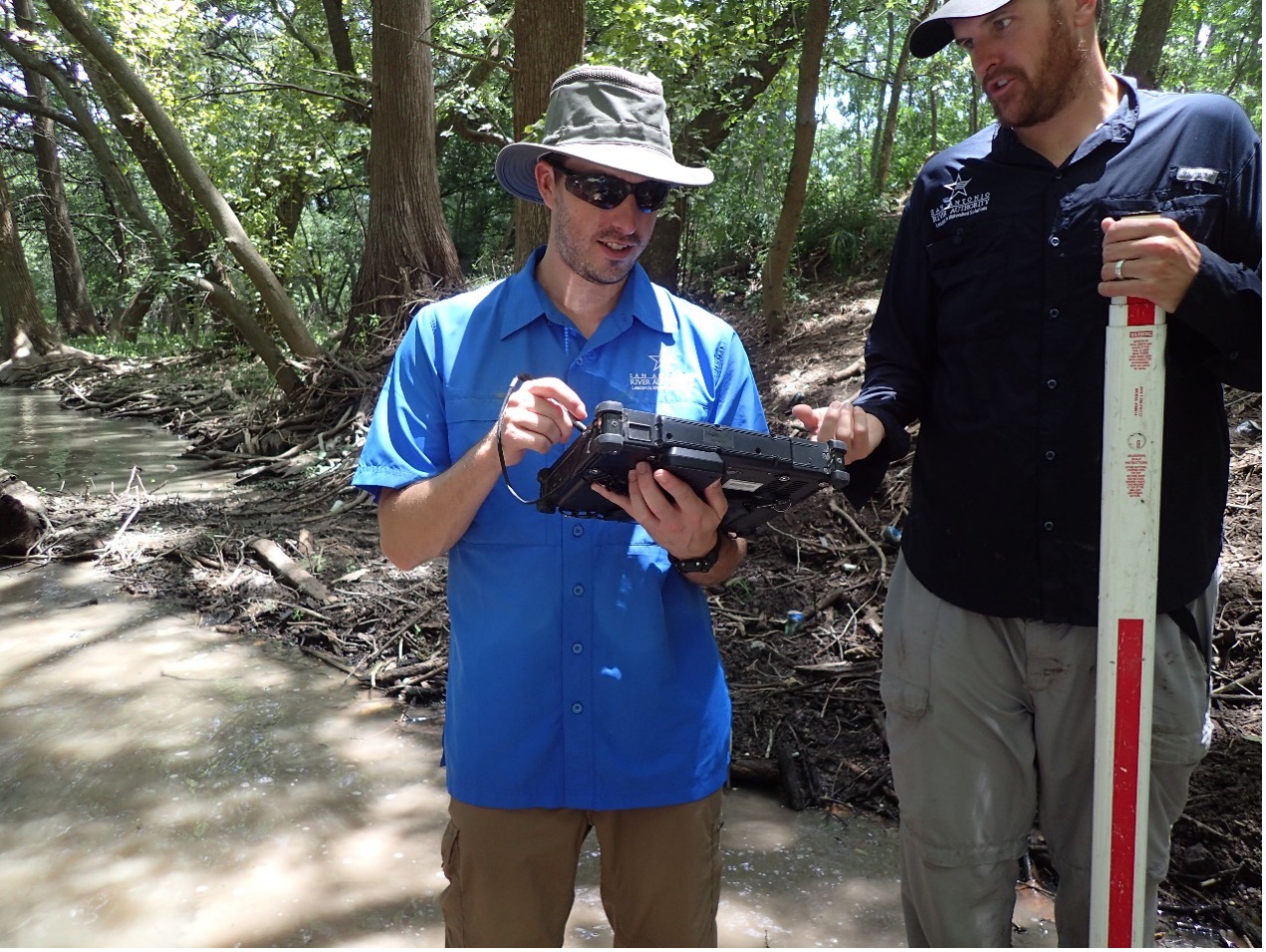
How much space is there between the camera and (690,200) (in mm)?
12539

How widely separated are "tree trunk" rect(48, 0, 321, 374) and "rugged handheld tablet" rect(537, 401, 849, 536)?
938 cm

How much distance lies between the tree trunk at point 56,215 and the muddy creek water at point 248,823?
16.4 meters

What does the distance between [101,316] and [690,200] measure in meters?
23.5

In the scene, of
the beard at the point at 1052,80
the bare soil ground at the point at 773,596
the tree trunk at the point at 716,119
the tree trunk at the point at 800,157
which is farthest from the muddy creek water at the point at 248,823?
the tree trunk at the point at 716,119

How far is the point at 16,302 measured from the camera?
65.6 ft

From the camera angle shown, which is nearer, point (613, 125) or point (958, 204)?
point (613, 125)

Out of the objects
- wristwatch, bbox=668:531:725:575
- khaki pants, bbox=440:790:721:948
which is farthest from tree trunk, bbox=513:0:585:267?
khaki pants, bbox=440:790:721:948

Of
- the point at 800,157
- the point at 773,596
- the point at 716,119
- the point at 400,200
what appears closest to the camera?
the point at 773,596

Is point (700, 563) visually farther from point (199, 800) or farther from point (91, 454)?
point (91, 454)

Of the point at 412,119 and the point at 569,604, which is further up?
the point at 412,119

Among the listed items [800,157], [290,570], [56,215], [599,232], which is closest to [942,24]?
[599,232]

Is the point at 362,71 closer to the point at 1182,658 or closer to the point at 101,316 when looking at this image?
the point at 1182,658

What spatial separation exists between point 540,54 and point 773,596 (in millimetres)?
3531

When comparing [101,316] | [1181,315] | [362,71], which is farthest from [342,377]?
[101,316]
